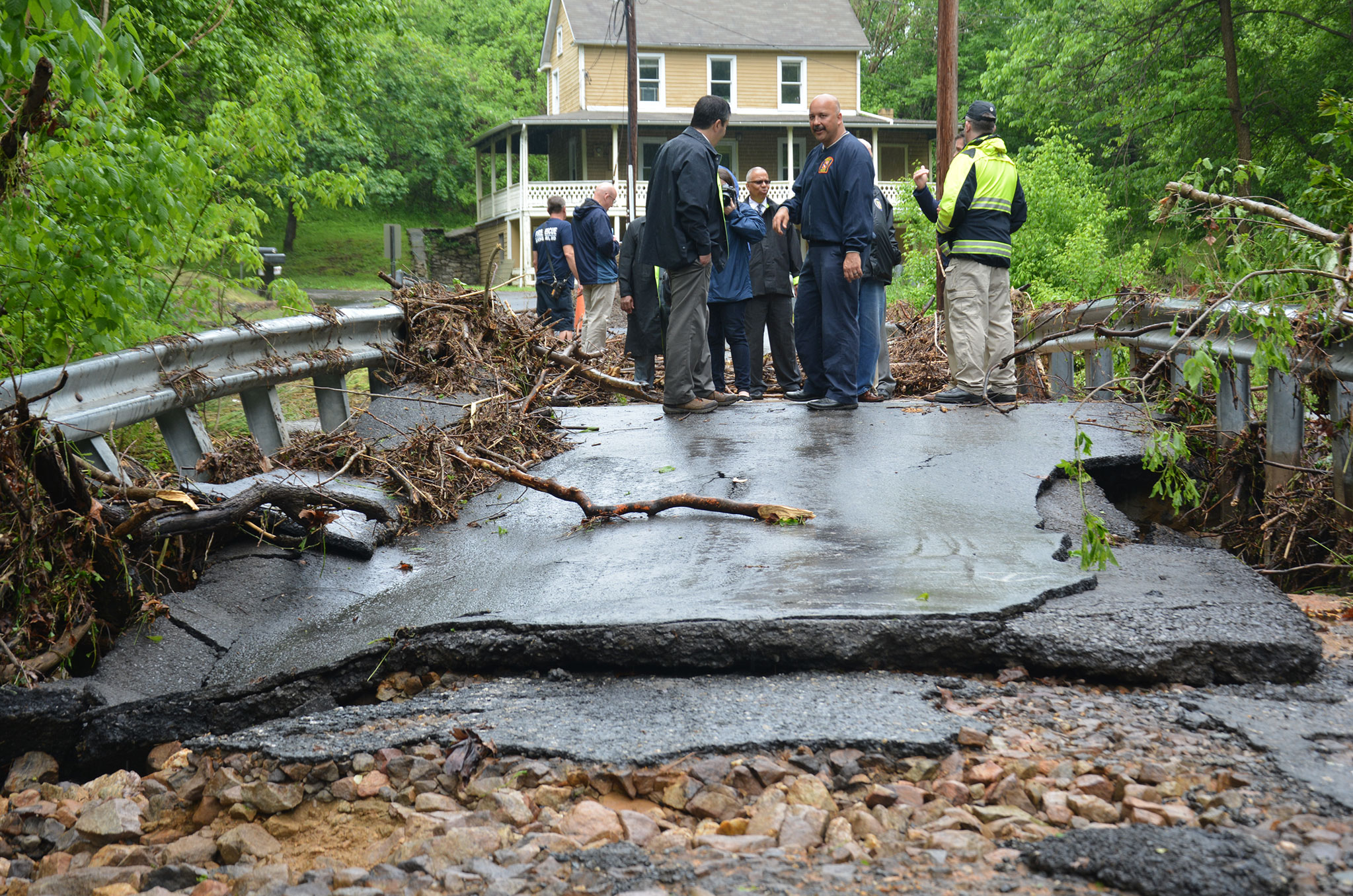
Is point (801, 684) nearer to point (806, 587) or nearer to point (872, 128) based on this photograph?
point (806, 587)

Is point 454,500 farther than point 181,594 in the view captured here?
Yes

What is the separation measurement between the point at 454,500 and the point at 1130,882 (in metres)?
4.29

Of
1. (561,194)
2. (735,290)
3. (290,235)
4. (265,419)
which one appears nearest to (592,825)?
(265,419)

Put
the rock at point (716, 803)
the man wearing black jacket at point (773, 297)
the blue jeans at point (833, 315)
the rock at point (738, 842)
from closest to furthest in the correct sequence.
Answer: the rock at point (738, 842), the rock at point (716, 803), the blue jeans at point (833, 315), the man wearing black jacket at point (773, 297)

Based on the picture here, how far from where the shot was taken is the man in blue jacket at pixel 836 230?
7840 mm

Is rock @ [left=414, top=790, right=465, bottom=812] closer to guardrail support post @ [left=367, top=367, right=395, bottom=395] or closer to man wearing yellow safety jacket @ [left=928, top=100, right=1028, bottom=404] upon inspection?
guardrail support post @ [left=367, top=367, right=395, bottom=395]

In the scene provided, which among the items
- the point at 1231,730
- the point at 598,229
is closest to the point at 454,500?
the point at 1231,730

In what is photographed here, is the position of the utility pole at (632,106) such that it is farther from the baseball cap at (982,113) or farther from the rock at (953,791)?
the rock at (953,791)

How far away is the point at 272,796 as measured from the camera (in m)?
3.05

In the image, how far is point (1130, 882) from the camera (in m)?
2.25

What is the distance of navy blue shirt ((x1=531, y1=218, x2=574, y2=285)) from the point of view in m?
13.5

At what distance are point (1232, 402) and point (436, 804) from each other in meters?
5.09

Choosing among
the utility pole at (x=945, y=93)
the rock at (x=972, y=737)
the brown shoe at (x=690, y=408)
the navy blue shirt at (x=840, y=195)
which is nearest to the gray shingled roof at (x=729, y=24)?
the utility pole at (x=945, y=93)

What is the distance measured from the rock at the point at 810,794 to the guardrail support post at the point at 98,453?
339 cm
